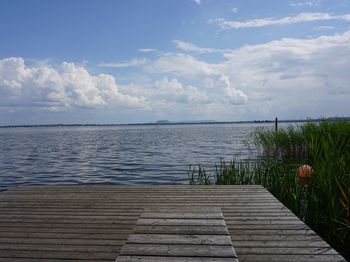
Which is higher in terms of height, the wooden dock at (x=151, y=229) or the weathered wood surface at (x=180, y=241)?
the weathered wood surface at (x=180, y=241)

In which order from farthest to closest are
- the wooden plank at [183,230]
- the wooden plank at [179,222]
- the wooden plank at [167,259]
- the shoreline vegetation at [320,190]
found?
1. the shoreline vegetation at [320,190]
2. the wooden plank at [179,222]
3. the wooden plank at [183,230]
4. the wooden plank at [167,259]

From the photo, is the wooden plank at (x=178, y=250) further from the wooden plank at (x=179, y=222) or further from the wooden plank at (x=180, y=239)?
the wooden plank at (x=179, y=222)

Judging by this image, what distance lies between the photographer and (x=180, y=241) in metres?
2.65

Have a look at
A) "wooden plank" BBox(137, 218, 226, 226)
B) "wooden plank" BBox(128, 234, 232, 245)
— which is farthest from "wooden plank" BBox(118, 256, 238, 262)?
"wooden plank" BBox(137, 218, 226, 226)

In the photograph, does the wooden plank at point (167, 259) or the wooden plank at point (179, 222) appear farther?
the wooden plank at point (179, 222)

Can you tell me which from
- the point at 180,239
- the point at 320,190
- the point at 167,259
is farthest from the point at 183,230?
the point at 320,190

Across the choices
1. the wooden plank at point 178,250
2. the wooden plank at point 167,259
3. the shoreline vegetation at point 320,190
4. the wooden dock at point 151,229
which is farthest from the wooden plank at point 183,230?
the shoreline vegetation at point 320,190

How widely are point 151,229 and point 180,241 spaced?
0.37 m

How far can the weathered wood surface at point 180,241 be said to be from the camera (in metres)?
2.39

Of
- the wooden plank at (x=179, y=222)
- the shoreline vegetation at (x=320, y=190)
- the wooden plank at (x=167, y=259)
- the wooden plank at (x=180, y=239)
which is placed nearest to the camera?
the wooden plank at (x=167, y=259)

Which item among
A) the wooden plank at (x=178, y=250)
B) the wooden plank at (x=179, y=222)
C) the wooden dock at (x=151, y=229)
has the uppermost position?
the wooden plank at (x=179, y=222)

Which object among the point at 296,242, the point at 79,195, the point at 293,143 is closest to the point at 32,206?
the point at 79,195

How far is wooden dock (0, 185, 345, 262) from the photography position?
267 cm

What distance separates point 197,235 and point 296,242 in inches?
40.7
